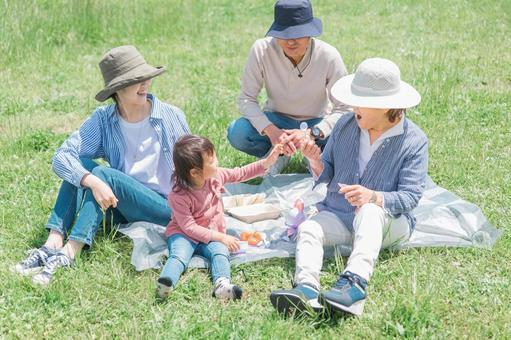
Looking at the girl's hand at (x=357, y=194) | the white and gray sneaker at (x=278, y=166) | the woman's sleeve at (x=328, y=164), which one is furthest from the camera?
the white and gray sneaker at (x=278, y=166)

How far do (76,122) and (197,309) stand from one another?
365 centimetres

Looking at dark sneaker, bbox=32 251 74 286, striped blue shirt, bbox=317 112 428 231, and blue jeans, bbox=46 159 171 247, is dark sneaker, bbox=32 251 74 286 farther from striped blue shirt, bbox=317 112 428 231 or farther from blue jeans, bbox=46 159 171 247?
striped blue shirt, bbox=317 112 428 231

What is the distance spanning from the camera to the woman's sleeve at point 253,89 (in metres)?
5.43

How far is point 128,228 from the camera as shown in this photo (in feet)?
14.6

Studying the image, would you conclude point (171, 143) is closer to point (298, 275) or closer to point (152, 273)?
point (152, 273)

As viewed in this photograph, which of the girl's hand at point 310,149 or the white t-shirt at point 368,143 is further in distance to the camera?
the girl's hand at point 310,149

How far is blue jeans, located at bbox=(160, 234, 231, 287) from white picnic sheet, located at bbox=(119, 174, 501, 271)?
0.07 meters

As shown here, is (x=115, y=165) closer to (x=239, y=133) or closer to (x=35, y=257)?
(x=35, y=257)

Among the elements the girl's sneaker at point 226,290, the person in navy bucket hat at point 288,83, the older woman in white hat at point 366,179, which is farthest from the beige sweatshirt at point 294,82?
the girl's sneaker at point 226,290

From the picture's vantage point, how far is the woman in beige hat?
4168mm

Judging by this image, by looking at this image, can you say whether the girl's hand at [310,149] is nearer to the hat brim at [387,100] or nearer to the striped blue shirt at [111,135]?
the hat brim at [387,100]

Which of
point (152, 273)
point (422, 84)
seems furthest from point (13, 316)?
point (422, 84)

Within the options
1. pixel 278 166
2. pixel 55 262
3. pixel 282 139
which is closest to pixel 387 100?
pixel 282 139

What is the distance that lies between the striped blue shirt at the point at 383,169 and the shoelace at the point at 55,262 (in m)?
1.53
